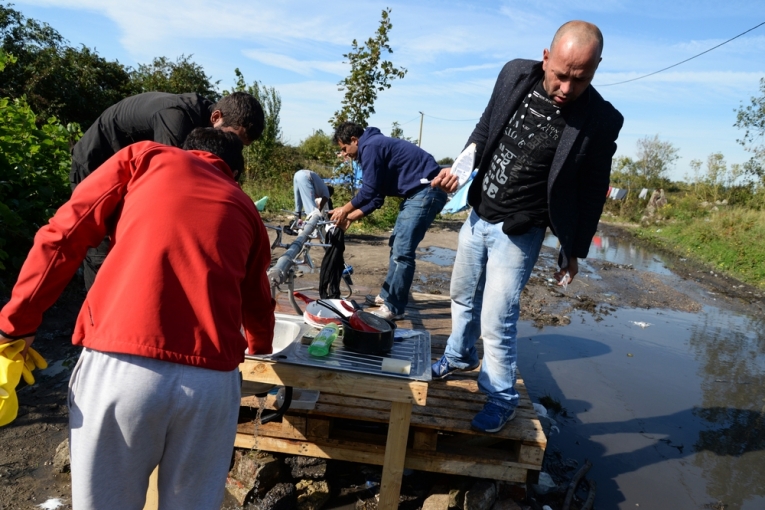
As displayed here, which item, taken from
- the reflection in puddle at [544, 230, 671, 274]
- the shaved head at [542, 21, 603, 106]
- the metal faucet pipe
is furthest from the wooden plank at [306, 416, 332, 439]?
the reflection in puddle at [544, 230, 671, 274]

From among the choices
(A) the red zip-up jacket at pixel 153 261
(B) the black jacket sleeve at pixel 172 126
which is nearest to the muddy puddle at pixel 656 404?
(A) the red zip-up jacket at pixel 153 261

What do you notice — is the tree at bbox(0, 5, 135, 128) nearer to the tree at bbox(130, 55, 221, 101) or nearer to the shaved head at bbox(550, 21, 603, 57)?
the tree at bbox(130, 55, 221, 101)

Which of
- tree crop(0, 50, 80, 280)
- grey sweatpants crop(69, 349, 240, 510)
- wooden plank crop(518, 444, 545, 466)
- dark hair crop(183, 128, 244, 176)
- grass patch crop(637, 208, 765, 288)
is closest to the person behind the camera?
grey sweatpants crop(69, 349, 240, 510)

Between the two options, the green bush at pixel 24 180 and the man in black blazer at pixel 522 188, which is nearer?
the man in black blazer at pixel 522 188

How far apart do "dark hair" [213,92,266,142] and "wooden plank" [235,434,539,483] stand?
1.60 meters

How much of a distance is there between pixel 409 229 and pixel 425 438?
1.84 metres

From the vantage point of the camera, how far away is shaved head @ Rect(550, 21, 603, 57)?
2291 millimetres

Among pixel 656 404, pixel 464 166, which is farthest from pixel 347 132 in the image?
pixel 656 404

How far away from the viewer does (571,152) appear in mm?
2539

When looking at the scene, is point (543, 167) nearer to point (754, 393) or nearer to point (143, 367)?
point (143, 367)

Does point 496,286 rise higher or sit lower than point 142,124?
lower

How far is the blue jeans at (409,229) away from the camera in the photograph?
426cm

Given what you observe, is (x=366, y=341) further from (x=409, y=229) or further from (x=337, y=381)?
(x=409, y=229)

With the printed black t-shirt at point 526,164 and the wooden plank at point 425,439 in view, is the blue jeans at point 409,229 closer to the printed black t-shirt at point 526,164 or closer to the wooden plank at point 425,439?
the printed black t-shirt at point 526,164
